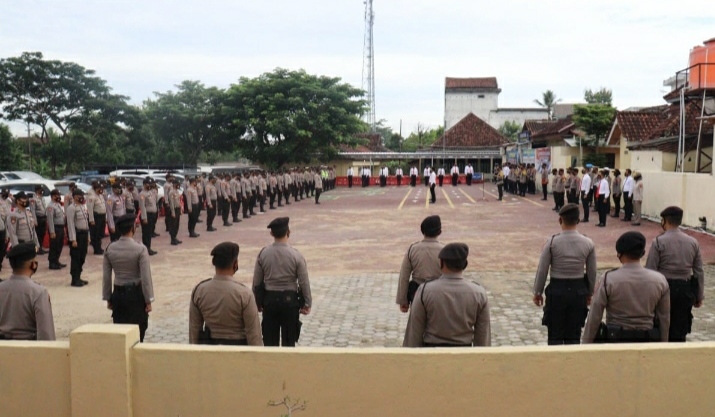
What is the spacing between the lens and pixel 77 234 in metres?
11.5

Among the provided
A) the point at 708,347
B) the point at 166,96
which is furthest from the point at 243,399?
the point at 166,96

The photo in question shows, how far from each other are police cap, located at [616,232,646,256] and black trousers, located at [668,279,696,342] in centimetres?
169

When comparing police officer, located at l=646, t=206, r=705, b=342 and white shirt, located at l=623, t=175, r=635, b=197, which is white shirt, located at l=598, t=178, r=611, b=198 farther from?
police officer, located at l=646, t=206, r=705, b=342

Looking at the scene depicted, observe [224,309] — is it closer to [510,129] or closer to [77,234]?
[77,234]

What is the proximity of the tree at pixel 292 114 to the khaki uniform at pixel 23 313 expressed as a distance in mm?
33945

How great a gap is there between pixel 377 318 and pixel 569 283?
314 cm

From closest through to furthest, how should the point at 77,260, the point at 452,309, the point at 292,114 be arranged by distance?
the point at 452,309
the point at 77,260
the point at 292,114

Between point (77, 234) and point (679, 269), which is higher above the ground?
point (679, 269)

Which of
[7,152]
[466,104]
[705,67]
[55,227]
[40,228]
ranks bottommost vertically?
[40,228]

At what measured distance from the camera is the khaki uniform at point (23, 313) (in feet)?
15.8

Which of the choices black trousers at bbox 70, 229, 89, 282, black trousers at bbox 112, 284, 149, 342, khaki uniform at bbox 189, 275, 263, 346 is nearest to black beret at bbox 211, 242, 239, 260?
khaki uniform at bbox 189, 275, 263, 346

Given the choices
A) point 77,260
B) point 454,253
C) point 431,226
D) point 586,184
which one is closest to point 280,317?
point 431,226

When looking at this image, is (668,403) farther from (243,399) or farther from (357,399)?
(243,399)

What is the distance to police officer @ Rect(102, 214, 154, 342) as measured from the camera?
21.2 feet
